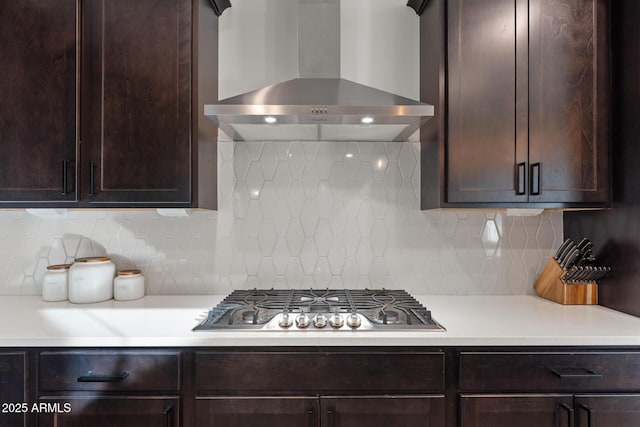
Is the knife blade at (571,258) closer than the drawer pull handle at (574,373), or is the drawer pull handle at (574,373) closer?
the drawer pull handle at (574,373)

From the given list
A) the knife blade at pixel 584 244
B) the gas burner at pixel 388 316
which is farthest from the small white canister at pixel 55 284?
the knife blade at pixel 584 244

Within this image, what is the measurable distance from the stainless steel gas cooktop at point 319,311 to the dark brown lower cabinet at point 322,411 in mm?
244

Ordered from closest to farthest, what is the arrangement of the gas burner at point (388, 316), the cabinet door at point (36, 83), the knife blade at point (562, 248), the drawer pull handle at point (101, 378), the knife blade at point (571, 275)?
the drawer pull handle at point (101, 378) → the gas burner at point (388, 316) → the cabinet door at point (36, 83) → the knife blade at point (571, 275) → the knife blade at point (562, 248)

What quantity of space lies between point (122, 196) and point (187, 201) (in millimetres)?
281

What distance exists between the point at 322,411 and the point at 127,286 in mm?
1156

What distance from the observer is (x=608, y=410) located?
132cm

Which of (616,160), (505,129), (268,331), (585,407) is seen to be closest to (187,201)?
(268,331)

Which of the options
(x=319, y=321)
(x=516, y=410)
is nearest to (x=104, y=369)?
(x=319, y=321)

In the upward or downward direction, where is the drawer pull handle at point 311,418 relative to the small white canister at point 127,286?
downward

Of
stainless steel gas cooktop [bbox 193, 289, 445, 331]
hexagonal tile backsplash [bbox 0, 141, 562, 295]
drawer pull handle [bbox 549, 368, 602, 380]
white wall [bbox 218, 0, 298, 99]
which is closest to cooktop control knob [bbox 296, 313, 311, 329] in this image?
stainless steel gas cooktop [bbox 193, 289, 445, 331]

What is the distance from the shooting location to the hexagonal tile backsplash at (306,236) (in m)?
1.98

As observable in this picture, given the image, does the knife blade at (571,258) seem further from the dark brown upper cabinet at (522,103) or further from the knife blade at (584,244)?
the dark brown upper cabinet at (522,103)

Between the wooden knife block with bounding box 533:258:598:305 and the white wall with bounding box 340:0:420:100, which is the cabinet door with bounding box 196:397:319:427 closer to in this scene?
the wooden knife block with bounding box 533:258:598:305

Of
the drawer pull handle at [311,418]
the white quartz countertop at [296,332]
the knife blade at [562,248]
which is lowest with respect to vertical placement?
the drawer pull handle at [311,418]
